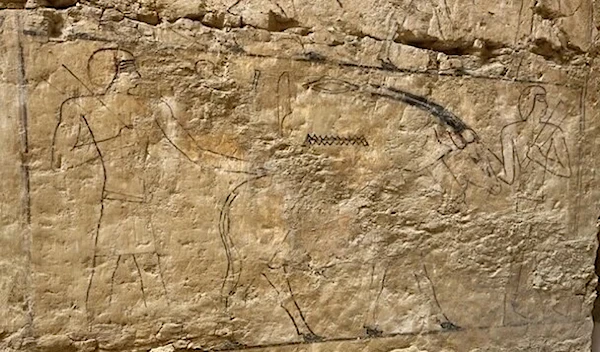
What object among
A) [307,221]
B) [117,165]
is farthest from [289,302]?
[117,165]

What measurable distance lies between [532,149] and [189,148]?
1332 millimetres

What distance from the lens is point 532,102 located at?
8.73 feet

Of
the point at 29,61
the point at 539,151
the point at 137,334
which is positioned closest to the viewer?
the point at 29,61

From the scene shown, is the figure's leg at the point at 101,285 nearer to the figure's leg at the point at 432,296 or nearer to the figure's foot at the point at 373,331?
the figure's foot at the point at 373,331

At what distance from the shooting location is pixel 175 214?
2266 mm

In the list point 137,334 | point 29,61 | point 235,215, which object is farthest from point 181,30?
point 137,334

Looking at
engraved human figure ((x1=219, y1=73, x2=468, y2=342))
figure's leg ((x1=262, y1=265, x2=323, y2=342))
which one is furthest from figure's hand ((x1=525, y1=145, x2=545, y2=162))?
figure's leg ((x1=262, y1=265, x2=323, y2=342))

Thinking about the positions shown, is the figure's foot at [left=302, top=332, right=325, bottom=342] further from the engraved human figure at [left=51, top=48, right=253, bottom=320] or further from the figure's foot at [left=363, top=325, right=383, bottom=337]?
the engraved human figure at [left=51, top=48, right=253, bottom=320]

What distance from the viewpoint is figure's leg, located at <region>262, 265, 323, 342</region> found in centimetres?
238

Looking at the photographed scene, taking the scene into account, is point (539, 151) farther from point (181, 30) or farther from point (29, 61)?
point (29, 61)

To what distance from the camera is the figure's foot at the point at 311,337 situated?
2.43 m

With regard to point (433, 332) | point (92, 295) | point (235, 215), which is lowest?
point (433, 332)

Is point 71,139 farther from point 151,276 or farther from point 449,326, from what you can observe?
point 449,326

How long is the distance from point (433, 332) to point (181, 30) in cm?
143
